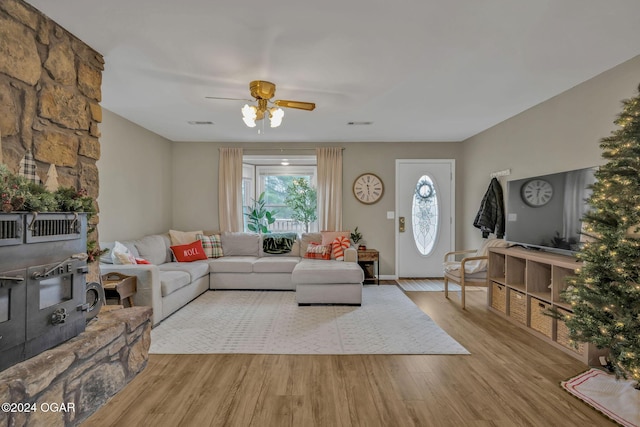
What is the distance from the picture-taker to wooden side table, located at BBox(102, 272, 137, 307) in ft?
9.70

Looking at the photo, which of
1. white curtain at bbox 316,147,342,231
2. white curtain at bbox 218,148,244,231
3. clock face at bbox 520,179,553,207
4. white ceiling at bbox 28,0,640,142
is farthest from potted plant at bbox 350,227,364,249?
clock face at bbox 520,179,553,207

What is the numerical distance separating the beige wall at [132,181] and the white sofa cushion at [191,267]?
66cm

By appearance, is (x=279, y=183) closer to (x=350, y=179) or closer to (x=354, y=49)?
(x=350, y=179)

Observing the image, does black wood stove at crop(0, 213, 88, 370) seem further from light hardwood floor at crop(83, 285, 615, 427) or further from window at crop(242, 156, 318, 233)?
window at crop(242, 156, 318, 233)

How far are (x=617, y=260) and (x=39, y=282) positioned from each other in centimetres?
337

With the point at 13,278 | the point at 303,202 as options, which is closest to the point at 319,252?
the point at 303,202

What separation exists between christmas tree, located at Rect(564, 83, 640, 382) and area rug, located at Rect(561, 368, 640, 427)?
5.5 inches

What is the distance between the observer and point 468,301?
14.5ft

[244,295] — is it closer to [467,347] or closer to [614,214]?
[467,347]

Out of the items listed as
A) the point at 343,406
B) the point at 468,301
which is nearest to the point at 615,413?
the point at 343,406

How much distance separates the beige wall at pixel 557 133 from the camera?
2.81m

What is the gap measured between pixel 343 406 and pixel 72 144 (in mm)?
2472

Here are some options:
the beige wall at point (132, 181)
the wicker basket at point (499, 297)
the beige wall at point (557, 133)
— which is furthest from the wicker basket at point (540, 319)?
the beige wall at point (132, 181)

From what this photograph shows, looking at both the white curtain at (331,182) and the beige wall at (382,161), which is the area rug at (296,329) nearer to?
the beige wall at (382,161)
